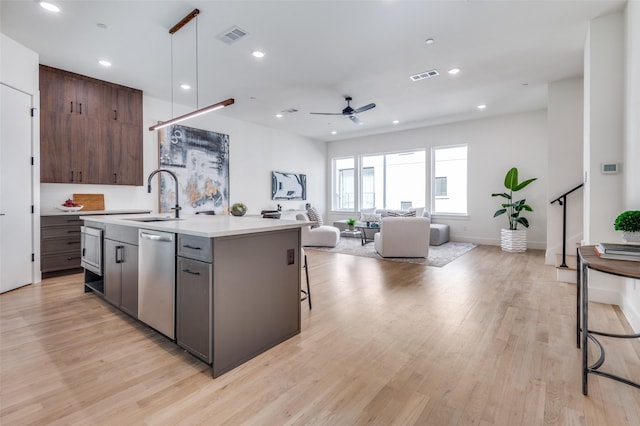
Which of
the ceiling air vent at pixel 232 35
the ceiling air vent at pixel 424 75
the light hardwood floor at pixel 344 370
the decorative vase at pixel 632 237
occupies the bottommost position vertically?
the light hardwood floor at pixel 344 370

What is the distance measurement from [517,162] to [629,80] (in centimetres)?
442

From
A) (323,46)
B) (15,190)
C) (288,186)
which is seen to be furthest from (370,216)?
(15,190)

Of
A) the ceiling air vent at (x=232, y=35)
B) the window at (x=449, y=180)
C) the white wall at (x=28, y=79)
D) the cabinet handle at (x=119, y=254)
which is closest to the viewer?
the cabinet handle at (x=119, y=254)

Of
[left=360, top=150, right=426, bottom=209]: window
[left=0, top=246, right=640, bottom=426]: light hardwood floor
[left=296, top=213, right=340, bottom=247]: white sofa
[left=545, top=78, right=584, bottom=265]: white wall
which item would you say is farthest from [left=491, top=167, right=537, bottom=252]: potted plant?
[left=296, top=213, right=340, bottom=247]: white sofa

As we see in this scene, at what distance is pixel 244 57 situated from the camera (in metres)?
4.10

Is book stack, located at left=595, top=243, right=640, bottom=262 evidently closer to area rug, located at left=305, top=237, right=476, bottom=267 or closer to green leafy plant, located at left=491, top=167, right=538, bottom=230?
area rug, located at left=305, top=237, right=476, bottom=267

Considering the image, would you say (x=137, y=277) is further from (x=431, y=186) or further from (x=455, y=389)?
(x=431, y=186)

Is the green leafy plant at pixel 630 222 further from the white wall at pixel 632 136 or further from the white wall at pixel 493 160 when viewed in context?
the white wall at pixel 493 160

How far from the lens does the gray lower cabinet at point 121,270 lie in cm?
255

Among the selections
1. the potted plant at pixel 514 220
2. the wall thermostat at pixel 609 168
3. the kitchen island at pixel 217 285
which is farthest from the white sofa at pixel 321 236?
the wall thermostat at pixel 609 168

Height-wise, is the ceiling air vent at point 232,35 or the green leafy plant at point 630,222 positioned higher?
the ceiling air vent at point 232,35

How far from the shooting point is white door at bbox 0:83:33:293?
11.5ft

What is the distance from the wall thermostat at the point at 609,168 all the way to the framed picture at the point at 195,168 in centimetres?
646

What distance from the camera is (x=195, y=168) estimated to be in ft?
20.7
